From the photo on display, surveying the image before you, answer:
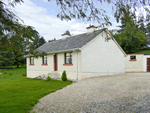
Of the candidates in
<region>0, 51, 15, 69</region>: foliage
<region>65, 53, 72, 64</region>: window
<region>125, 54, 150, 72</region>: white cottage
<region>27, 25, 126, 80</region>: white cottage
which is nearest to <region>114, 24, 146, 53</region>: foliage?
<region>125, 54, 150, 72</region>: white cottage

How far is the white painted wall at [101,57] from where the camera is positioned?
14.4 m

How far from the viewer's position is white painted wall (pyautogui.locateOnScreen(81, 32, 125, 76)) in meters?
14.4

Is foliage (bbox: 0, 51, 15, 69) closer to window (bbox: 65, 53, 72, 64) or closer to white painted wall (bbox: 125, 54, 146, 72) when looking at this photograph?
window (bbox: 65, 53, 72, 64)

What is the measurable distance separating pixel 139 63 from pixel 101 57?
7856 millimetres

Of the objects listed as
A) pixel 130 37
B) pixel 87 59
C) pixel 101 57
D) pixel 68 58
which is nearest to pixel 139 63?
pixel 101 57

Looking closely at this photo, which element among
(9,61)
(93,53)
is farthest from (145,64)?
(9,61)

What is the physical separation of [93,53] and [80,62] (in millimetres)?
1990

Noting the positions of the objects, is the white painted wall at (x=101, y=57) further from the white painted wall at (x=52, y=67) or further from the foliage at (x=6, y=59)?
the foliage at (x=6, y=59)

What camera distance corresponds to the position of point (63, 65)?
51.7 feet

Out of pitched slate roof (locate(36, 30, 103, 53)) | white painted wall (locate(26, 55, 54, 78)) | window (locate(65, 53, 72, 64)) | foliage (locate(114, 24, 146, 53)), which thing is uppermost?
foliage (locate(114, 24, 146, 53))

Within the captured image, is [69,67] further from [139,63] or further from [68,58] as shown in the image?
[139,63]

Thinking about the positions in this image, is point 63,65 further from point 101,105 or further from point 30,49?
point 101,105

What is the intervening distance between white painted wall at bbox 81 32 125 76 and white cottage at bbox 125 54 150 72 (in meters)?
3.37

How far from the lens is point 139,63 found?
792 inches
